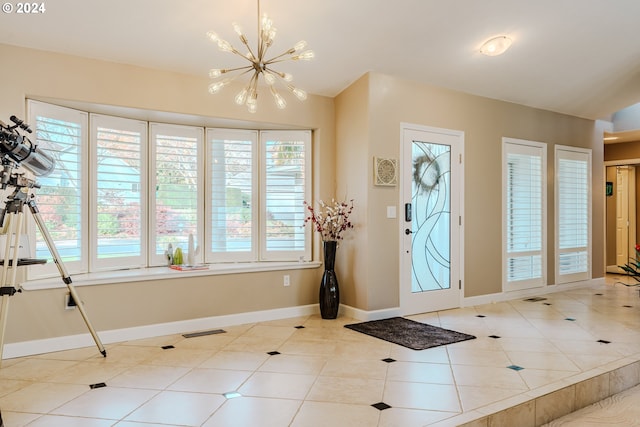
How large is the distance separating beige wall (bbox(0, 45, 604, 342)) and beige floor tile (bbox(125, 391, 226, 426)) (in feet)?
4.99

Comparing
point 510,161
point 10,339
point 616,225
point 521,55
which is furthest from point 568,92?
point 10,339

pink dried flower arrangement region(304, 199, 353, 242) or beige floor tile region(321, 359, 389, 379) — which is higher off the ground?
pink dried flower arrangement region(304, 199, 353, 242)

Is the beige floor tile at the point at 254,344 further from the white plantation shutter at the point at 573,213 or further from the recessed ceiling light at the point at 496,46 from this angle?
the white plantation shutter at the point at 573,213

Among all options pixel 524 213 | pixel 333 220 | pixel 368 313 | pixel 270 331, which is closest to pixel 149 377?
pixel 270 331

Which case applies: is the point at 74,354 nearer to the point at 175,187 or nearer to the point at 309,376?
the point at 175,187

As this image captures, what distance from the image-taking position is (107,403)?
8.70 ft

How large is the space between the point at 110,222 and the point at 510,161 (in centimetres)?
481

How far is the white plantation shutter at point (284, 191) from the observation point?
199 inches

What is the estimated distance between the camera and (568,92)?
5.75m

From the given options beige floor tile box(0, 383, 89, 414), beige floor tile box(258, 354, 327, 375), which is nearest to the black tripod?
beige floor tile box(0, 383, 89, 414)

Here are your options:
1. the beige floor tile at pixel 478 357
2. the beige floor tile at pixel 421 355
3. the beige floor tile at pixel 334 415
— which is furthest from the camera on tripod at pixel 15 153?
the beige floor tile at pixel 478 357

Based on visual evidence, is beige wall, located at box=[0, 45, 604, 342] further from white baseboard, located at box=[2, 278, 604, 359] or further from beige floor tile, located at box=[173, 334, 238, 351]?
beige floor tile, located at box=[173, 334, 238, 351]

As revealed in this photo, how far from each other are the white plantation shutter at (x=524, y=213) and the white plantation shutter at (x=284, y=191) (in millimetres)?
2650

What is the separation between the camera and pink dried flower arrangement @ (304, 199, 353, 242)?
477 cm
